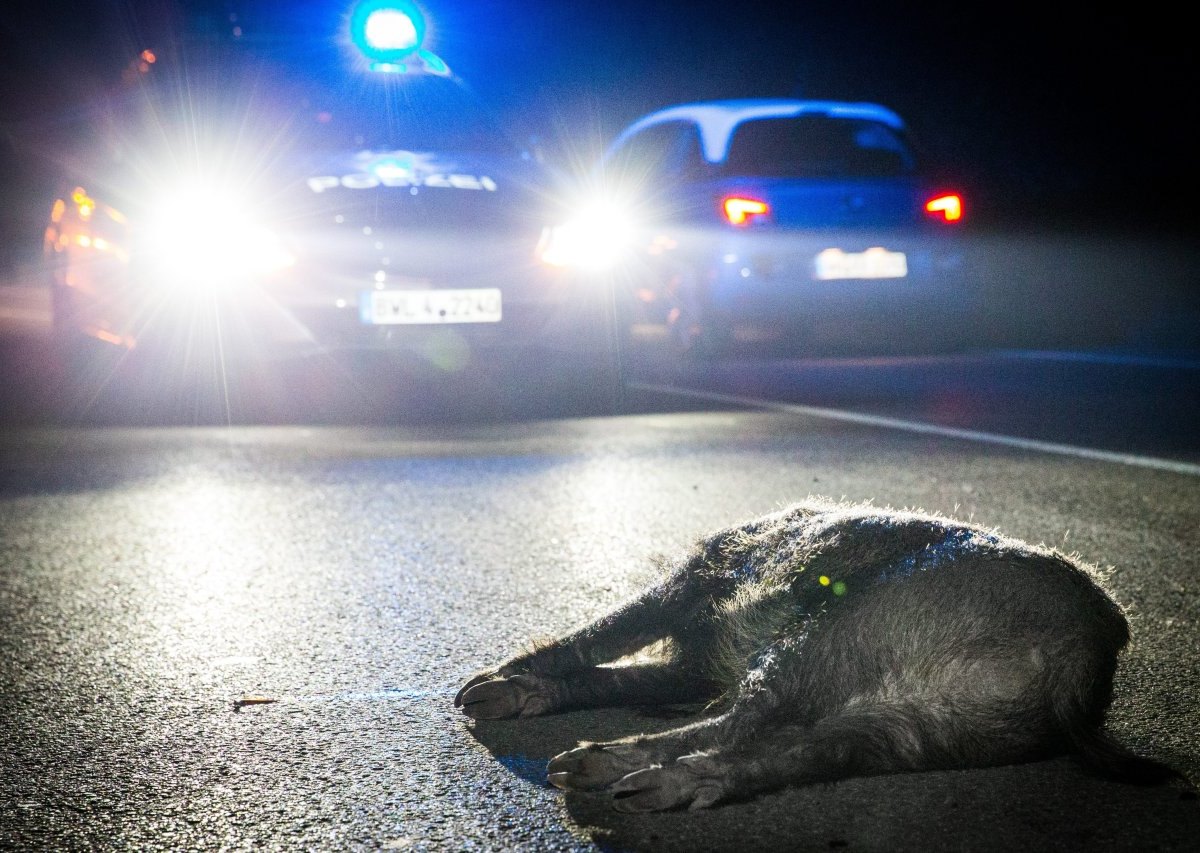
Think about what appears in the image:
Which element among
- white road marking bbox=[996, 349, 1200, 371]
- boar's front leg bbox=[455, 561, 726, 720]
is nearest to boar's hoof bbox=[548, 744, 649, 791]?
boar's front leg bbox=[455, 561, 726, 720]

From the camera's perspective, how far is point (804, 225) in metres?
10.2

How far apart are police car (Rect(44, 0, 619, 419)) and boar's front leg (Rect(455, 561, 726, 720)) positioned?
5.13 m

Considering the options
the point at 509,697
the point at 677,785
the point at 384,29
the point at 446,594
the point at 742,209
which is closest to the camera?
the point at 677,785

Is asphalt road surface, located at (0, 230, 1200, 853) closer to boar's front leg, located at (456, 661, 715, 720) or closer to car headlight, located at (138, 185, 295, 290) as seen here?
boar's front leg, located at (456, 661, 715, 720)

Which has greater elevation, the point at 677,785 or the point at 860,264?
the point at 860,264

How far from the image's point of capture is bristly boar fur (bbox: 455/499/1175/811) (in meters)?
2.30

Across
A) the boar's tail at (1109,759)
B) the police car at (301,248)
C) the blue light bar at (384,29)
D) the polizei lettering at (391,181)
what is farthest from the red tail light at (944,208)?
the boar's tail at (1109,759)

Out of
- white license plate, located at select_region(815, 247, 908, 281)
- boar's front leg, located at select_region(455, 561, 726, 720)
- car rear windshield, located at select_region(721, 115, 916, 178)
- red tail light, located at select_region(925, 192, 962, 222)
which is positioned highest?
car rear windshield, located at select_region(721, 115, 916, 178)

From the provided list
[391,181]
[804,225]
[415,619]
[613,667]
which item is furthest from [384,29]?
[613,667]

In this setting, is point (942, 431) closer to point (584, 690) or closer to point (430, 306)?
point (430, 306)

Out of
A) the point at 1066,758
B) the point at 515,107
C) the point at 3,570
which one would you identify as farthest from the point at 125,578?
the point at 515,107

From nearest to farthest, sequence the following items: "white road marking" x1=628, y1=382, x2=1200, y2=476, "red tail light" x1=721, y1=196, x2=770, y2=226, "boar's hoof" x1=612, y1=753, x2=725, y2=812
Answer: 1. "boar's hoof" x1=612, y1=753, x2=725, y2=812
2. "white road marking" x1=628, y1=382, x2=1200, y2=476
3. "red tail light" x1=721, y1=196, x2=770, y2=226

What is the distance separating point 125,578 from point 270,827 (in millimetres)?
Answer: 2103

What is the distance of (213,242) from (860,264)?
484cm
